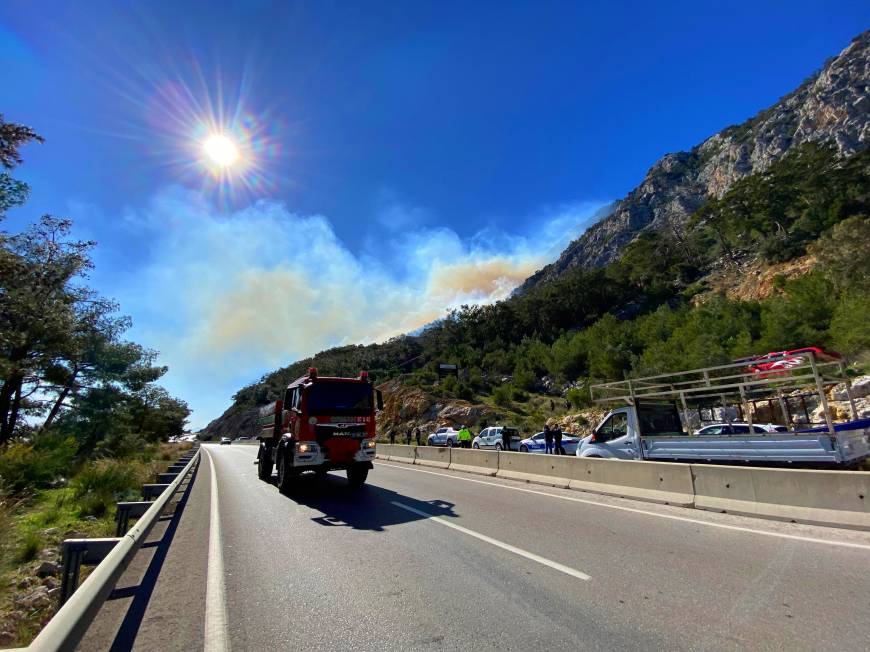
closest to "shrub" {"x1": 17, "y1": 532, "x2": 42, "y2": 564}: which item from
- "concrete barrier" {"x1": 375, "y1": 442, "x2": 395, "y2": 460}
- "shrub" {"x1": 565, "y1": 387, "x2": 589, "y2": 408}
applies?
"concrete barrier" {"x1": 375, "y1": 442, "x2": 395, "y2": 460}

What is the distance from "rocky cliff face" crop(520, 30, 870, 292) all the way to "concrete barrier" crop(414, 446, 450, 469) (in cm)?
10610

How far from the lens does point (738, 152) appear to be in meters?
136

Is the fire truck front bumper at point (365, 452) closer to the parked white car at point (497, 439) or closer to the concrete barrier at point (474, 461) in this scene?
the concrete barrier at point (474, 461)

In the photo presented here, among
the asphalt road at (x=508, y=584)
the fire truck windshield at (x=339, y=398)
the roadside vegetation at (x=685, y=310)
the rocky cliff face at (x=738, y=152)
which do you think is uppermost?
the rocky cliff face at (x=738, y=152)

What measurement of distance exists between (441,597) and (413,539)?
2388mm

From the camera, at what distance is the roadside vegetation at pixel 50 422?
20.7 feet

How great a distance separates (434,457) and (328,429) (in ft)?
32.4

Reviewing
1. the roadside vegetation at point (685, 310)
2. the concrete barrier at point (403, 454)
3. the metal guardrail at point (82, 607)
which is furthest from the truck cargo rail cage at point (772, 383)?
the roadside vegetation at point (685, 310)

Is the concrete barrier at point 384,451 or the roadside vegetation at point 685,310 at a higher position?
the roadside vegetation at point 685,310

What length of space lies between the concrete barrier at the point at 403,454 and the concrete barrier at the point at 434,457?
0.62 metres

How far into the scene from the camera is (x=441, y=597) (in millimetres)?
4578

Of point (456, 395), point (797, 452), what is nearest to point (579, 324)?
point (456, 395)

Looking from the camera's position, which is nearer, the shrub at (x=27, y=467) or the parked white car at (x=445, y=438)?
the shrub at (x=27, y=467)

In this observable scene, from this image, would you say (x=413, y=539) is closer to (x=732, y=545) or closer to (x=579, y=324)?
(x=732, y=545)
